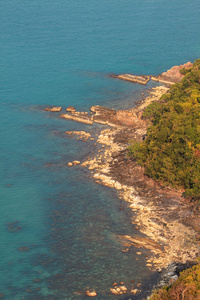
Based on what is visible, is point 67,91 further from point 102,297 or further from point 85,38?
point 102,297

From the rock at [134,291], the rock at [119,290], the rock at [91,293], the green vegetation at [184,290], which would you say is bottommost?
the rock at [91,293]

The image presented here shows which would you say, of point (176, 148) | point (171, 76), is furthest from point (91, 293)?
point (171, 76)

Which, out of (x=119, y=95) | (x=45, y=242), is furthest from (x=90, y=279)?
(x=119, y=95)

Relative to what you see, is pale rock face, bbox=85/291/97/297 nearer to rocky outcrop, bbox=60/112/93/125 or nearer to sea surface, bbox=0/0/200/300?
sea surface, bbox=0/0/200/300

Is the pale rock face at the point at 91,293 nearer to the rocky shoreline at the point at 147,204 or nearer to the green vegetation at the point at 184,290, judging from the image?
the green vegetation at the point at 184,290

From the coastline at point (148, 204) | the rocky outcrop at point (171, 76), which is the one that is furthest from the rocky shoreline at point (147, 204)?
the rocky outcrop at point (171, 76)
